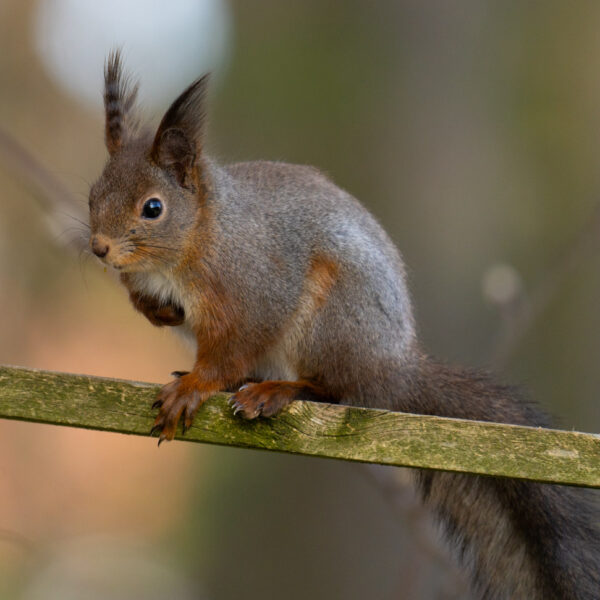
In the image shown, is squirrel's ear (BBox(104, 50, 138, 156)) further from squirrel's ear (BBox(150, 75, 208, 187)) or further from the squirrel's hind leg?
the squirrel's hind leg

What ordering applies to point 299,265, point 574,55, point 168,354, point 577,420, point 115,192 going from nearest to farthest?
point 115,192 < point 299,265 < point 577,420 < point 574,55 < point 168,354

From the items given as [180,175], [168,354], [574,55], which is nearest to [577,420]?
[574,55]

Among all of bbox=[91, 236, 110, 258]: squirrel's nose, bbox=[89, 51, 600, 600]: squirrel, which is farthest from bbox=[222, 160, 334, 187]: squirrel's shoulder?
bbox=[91, 236, 110, 258]: squirrel's nose

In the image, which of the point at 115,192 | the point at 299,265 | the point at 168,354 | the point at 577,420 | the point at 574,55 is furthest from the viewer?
the point at 168,354

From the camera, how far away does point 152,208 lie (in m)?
1.99

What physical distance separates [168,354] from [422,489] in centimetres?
311

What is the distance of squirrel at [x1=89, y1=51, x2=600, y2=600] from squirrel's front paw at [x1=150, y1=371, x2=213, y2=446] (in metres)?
0.02

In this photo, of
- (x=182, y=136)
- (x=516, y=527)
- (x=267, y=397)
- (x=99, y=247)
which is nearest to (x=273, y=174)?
(x=182, y=136)

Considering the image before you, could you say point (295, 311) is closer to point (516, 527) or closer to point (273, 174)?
point (273, 174)

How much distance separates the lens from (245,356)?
1.98 meters

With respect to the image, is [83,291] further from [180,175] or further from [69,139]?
[180,175]

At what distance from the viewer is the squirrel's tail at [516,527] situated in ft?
5.87

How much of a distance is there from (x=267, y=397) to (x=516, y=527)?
0.60m

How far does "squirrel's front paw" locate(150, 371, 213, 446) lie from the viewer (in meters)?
1.70
